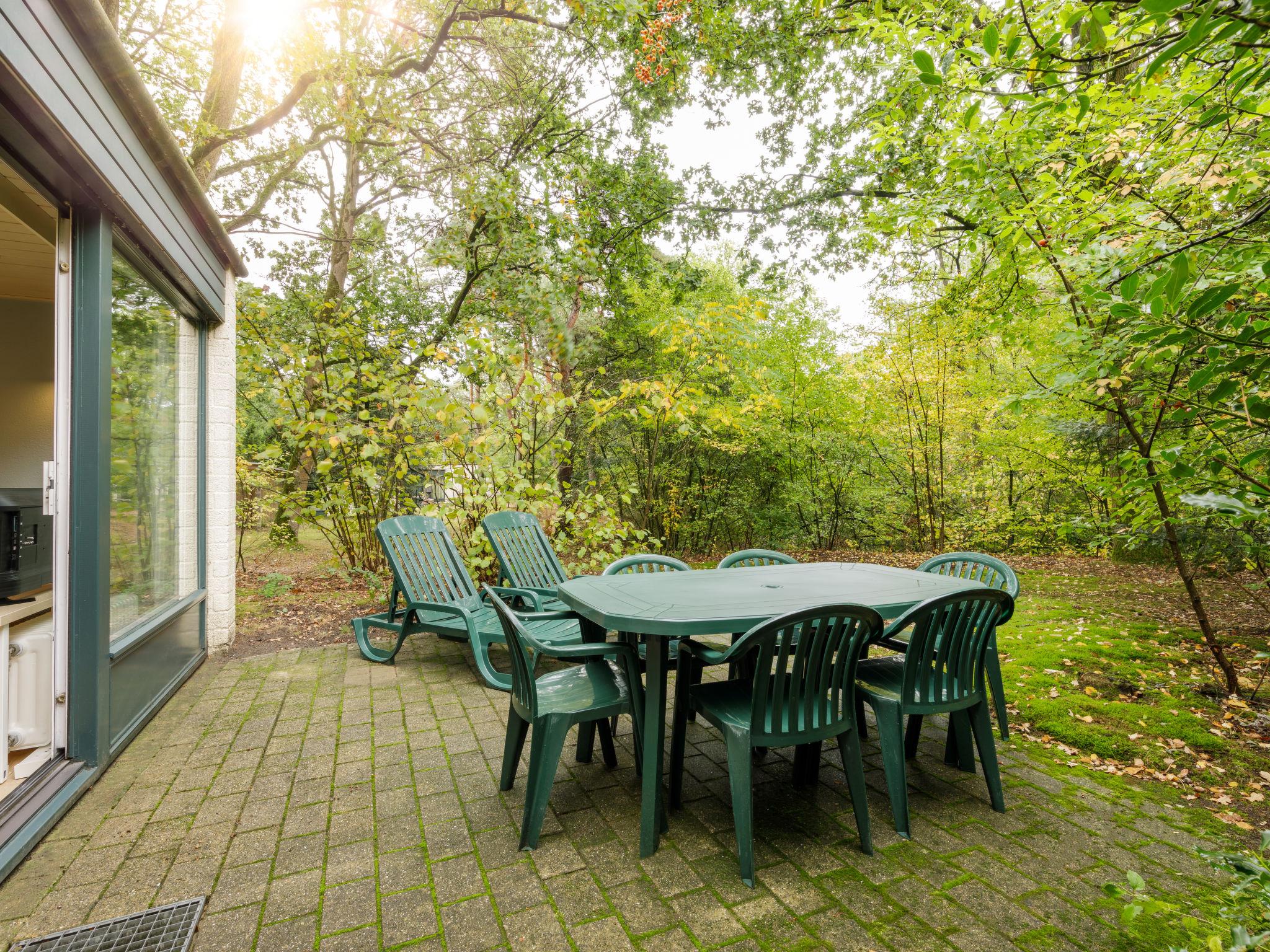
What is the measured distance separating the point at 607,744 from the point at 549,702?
574 millimetres

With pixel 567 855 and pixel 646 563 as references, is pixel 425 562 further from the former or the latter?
pixel 567 855

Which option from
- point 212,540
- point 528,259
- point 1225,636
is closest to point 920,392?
point 1225,636

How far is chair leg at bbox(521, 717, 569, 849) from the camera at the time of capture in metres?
2.03

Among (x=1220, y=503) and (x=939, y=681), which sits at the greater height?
(x=1220, y=503)

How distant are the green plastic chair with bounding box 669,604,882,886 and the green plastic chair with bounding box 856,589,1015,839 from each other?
0.17 metres

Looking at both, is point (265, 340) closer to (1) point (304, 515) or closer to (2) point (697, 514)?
(1) point (304, 515)

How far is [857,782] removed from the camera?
80.7 inches

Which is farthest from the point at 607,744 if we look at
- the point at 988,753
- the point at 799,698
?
the point at 988,753

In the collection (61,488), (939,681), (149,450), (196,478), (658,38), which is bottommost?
(939,681)

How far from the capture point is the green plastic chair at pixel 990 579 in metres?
2.80

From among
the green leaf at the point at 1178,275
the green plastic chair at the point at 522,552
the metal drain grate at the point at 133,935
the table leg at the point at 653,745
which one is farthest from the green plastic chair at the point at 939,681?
the green plastic chair at the point at 522,552

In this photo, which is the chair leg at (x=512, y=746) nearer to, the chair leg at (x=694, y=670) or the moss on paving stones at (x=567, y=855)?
the moss on paving stones at (x=567, y=855)

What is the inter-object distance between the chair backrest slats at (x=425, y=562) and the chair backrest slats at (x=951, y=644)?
2770 mm

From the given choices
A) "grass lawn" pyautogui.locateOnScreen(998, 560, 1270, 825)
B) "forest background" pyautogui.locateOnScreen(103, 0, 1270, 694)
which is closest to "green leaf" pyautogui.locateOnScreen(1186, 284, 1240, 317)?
"forest background" pyautogui.locateOnScreen(103, 0, 1270, 694)
